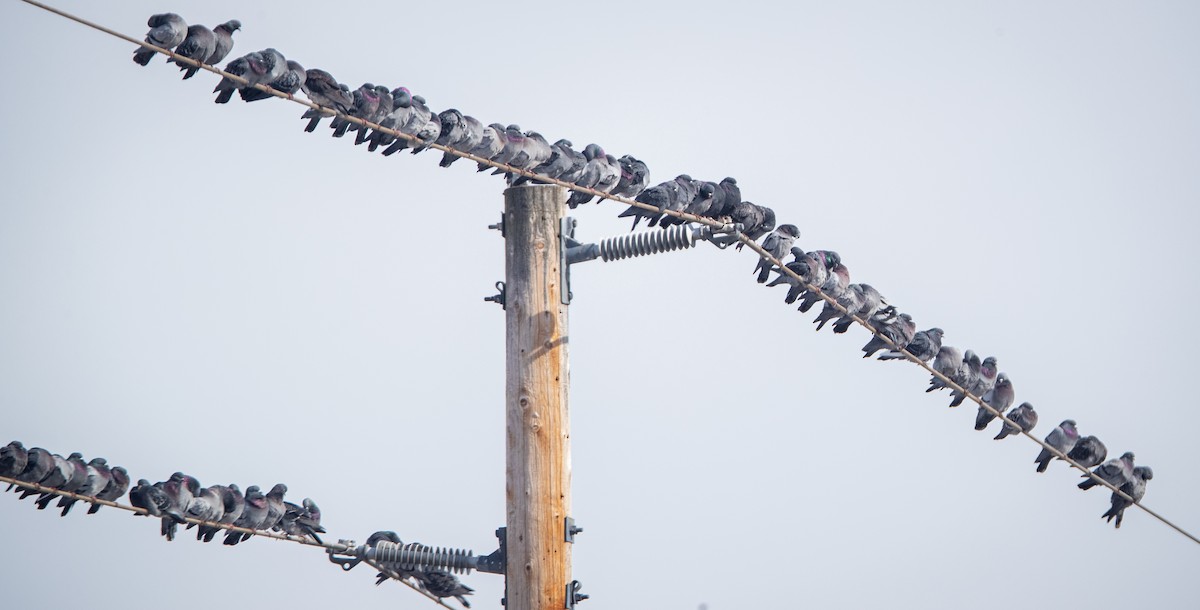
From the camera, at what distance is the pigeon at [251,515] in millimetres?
13391

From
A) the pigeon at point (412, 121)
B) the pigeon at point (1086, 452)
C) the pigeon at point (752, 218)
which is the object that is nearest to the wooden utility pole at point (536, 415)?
the pigeon at point (412, 121)

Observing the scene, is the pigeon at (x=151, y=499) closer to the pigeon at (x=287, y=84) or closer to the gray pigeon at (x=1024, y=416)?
the pigeon at (x=287, y=84)

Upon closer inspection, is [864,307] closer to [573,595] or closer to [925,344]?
[925,344]

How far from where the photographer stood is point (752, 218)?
14125 millimetres

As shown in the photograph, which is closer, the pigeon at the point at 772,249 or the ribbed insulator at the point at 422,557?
the ribbed insulator at the point at 422,557

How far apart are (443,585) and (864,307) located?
3.58 m

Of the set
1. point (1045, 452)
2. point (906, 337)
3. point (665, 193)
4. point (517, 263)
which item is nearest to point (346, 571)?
point (517, 263)

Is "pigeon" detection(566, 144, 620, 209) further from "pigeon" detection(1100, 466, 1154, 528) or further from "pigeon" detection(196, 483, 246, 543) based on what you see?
"pigeon" detection(1100, 466, 1154, 528)

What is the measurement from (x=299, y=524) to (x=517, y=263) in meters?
3.02

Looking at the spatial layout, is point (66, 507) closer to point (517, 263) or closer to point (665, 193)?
point (517, 263)

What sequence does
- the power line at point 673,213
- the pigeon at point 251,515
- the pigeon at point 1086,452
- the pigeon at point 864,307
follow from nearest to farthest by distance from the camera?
the power line at point 673,213 → the pigeon at point 251,515 → the pigeon at point 864,307 → the pigeon at point 1086,452

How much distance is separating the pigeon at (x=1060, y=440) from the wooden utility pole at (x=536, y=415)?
5.12 m

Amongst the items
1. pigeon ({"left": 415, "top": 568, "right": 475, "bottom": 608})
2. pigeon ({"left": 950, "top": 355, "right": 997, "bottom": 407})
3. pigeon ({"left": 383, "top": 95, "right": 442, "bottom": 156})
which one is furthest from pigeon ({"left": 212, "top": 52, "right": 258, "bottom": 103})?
pigeon ({"left": 950, "top": 355, "right": 997, "bottom": 407})

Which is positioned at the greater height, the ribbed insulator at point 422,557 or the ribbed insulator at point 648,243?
the ribbed insulator at point 648,243
